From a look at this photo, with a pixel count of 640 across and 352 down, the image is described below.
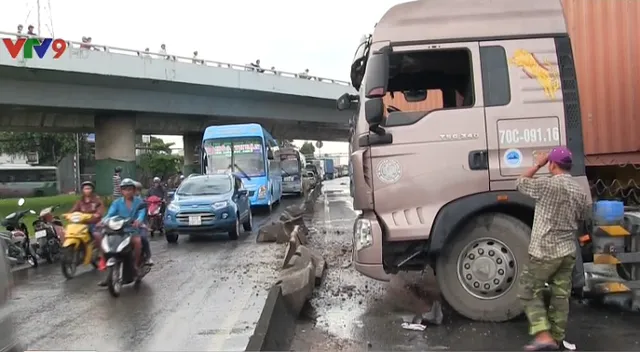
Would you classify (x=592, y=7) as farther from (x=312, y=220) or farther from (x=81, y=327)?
(x=312, y=220)

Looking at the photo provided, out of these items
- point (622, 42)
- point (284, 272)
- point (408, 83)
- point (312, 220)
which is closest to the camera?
point (622, 42)

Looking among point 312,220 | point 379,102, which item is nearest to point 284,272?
point 379,102

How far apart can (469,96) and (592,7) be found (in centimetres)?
196

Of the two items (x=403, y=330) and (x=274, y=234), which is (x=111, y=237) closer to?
(x=403, y=330)

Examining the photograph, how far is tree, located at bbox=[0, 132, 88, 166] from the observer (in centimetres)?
4961

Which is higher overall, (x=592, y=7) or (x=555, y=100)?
(x=592, y=7)

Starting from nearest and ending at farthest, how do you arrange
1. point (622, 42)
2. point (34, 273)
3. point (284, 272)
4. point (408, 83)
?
1. point (622, 42)
2. point (408, 83)
3. point (284, 272)
4. point (34, 273)

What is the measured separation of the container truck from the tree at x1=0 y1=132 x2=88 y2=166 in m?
47.7

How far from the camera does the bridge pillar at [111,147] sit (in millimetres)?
30000

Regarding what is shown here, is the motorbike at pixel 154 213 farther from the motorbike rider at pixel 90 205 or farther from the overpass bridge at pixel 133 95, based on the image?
the overpass bridge at pixel 133 95

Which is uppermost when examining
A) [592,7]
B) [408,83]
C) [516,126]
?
[592,7]

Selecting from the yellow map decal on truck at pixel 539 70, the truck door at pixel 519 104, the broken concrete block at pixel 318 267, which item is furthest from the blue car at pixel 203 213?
the yellow map decal on truck at pixel 539 70

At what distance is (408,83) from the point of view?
7.04 meters

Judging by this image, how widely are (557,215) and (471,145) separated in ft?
3.88
